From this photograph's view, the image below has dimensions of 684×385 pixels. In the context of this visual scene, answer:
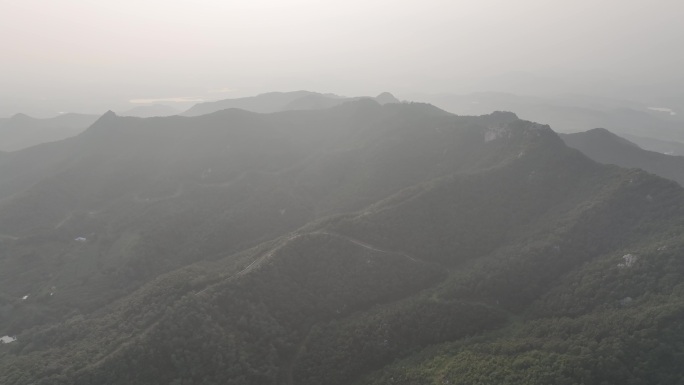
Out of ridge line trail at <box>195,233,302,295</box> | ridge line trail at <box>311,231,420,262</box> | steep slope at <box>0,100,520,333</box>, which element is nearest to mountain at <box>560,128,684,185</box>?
steep slope at <box>0,100,520,333</box>

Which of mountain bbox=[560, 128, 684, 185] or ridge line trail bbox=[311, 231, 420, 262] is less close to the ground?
mountain bbox=[560, 128, 684, 185]

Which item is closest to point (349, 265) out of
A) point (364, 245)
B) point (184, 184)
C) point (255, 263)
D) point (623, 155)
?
point (364, 245)

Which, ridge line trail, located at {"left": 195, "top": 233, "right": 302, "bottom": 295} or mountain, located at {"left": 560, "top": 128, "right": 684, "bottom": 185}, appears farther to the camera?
mountain, located at {"left": 560, "top": 128, "right": 684, "bottom": 185}

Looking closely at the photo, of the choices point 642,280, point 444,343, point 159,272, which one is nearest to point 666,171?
point 642,280

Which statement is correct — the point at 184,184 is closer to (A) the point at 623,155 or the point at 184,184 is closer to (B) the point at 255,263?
(B) the point at 255,263

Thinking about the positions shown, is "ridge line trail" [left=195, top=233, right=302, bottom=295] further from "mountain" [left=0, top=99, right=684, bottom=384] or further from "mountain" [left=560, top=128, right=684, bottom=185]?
"mountain" [left=560, top=128, right=684, bottom=185]

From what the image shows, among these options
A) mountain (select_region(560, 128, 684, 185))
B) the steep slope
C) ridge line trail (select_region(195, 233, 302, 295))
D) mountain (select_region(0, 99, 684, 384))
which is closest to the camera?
mountain (select_region(0, 99, 684, 384))

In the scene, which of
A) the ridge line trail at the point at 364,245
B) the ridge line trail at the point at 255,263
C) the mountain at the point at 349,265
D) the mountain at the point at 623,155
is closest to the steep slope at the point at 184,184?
the mountain at the point at 349,265
